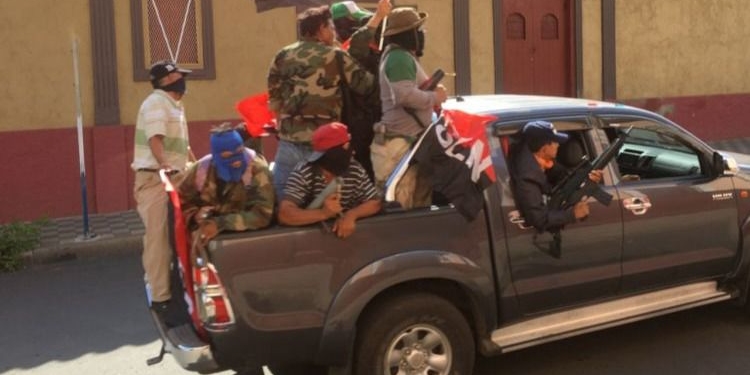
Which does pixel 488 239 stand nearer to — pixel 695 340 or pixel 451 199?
pixel 451 199

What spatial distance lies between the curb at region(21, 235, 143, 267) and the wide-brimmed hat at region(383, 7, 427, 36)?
5038 mm

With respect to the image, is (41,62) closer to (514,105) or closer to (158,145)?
(158,145)

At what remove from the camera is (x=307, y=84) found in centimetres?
488

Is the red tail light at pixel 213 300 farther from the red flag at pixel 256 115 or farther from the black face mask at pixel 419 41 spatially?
the black face mask at pixel 419 41

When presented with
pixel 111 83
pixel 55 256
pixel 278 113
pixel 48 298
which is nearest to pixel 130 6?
pixel 111 83

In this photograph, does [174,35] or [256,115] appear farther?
[174,35]

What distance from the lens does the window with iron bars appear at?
10.4 metres

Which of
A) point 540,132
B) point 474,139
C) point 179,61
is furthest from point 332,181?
point 179,61

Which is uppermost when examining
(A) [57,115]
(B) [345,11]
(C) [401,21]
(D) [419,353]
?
(B) [345,11]

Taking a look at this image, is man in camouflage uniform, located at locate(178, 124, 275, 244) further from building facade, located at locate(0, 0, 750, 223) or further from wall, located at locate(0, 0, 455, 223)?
wall, located at locate(0, 0, 455, 223)

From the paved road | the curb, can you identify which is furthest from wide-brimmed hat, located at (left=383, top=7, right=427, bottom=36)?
the curb

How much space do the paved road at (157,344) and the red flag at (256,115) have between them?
1529mm

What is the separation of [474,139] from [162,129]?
236cm

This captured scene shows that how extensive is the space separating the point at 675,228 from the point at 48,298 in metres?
4.99
